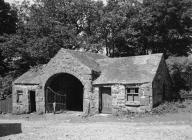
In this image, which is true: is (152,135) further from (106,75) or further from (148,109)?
(106,75)

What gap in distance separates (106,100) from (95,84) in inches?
66.3

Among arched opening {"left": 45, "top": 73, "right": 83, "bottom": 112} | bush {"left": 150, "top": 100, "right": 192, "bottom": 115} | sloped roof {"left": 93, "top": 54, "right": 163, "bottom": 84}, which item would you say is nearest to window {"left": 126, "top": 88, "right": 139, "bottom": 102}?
sloped roof {"left": 93, "top": 54, "right": 163, "bottom": 84}

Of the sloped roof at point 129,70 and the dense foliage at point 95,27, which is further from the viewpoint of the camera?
the dense foliage at point 95,27

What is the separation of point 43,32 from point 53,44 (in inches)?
116

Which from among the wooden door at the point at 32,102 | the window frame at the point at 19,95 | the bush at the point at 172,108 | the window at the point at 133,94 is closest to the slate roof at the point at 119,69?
the window at the point at 133,94

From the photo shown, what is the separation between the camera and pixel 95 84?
2488 cm

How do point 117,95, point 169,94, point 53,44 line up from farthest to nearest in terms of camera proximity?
point 53,44 → point 169,94 → point 117,95

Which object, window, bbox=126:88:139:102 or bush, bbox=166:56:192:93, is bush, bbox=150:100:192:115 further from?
bush, bbox=166:56:192:93

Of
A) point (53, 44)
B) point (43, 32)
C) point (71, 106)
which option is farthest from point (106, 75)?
point (43, 32)

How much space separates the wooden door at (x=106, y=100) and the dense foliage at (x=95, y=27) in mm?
13551

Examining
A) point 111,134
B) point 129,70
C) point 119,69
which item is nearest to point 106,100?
point 119,69

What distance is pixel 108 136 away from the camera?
1476cm

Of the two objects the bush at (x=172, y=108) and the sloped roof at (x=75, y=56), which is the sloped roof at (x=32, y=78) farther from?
the bush at (x=172, y=108)

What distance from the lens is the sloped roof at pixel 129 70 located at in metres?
23.8
